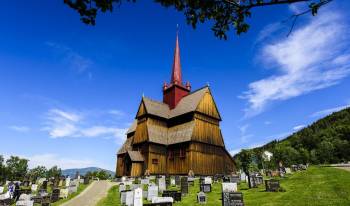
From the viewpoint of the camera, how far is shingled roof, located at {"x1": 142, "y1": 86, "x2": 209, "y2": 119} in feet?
135

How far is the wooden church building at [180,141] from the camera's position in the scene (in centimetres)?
3744

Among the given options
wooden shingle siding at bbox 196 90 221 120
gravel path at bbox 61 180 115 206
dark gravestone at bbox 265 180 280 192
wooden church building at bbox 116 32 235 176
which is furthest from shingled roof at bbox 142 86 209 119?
dark gravestone at bbox 265 180 280 192

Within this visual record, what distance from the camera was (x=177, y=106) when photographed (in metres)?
46.0

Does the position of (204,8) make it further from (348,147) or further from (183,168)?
(348,147)

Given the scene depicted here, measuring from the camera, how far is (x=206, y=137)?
1539 inches

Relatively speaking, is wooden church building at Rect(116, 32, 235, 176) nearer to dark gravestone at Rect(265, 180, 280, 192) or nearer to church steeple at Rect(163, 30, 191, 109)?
church steeple at Rect(163, 30, 191, 109)

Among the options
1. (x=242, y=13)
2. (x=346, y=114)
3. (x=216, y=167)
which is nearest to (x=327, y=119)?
(x=346, y=114)

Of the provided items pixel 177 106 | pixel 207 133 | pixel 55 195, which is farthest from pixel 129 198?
pixel 177 106

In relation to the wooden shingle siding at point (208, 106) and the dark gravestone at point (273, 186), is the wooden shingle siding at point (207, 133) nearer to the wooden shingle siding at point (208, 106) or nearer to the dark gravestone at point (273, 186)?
the wooden shingle siding at point (208, 106)

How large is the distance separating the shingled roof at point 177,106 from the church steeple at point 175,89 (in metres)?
1.48

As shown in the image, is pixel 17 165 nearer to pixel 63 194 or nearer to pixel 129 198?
pixel 63 194

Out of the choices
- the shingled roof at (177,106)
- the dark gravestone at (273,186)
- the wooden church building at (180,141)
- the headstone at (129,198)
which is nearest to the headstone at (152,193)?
the headstone at (129,198)

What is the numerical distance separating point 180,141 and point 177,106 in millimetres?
9221

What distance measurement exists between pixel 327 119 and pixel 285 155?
85.2 m
